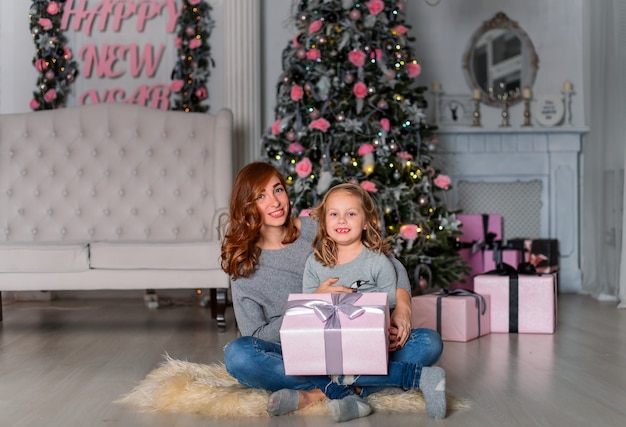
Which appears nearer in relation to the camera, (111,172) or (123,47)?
(111,172)

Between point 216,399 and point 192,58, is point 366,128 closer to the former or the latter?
point 192,58

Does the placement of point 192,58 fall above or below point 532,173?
above

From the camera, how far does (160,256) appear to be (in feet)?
14.3

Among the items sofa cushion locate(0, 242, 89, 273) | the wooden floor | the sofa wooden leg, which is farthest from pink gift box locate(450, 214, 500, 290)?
sofa cushion locate(0, 242, 89, 273)

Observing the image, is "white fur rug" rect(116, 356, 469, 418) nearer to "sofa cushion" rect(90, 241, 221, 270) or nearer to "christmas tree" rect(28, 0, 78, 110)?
"sofa cushion" rect(90, 241, 221, 270)

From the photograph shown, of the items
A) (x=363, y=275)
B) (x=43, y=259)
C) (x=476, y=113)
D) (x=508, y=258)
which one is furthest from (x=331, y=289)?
(x=476, y=113)

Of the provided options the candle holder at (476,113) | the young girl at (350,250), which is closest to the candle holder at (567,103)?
the candle holder at (476,113)

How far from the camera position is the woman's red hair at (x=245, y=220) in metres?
2.80

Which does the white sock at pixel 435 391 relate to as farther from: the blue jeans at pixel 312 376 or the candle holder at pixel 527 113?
the candle holder at pixel 527 113

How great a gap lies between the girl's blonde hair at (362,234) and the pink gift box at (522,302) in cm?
160

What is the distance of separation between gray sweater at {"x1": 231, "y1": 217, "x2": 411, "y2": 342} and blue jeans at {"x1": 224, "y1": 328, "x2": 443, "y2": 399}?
150 millimetres

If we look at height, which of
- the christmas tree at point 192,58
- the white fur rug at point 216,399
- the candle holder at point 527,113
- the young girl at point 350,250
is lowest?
the white fur rug at point 216,399

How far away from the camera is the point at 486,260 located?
563cm

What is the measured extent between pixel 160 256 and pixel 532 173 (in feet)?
9.66
